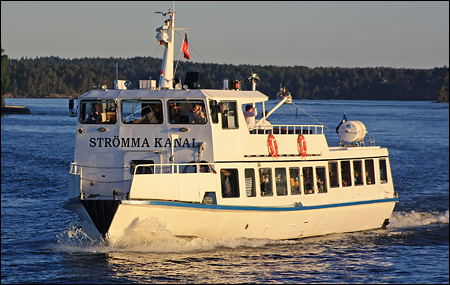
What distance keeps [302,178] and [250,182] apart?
225 cm

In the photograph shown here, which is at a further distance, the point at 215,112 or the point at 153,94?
the point at 215,112

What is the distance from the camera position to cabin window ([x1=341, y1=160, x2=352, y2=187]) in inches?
806

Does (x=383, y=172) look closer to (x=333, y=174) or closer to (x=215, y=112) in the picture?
(x=333, y=174)

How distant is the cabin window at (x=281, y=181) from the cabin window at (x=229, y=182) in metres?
1.75

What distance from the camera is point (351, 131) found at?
72.8 feet

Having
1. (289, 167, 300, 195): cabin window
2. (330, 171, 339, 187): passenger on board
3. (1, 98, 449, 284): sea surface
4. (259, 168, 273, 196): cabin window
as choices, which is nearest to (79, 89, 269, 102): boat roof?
(259, 168, 273, 196): cabin window

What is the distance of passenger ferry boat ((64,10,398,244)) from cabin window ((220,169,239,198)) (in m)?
0.03

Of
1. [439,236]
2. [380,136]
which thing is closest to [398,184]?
[439,236]

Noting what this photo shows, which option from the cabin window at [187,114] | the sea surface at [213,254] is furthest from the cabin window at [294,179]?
the cabin window at [187,114]

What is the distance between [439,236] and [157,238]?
12.0 m

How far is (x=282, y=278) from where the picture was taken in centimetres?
1542

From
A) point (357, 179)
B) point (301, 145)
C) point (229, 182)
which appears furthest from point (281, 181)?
point (357, 179)

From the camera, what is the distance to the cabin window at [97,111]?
673 inches

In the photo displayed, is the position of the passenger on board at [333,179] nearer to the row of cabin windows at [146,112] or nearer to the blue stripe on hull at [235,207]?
the blue stripe on hull at [235,207]
